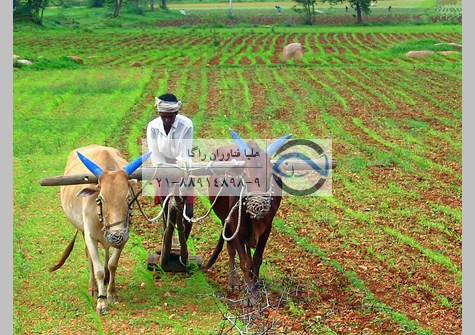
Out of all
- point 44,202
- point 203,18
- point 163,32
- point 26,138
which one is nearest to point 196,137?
point 26,138

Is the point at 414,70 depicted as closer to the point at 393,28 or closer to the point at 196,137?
the point at 196,137

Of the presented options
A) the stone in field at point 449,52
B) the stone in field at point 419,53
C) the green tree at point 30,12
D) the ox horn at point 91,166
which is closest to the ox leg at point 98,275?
the ox horn at point 91,166

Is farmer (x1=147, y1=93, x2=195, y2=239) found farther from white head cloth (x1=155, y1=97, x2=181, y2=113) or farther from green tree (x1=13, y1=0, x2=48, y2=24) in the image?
green tree (x1=13, y1=0, x2=48, y2=24)

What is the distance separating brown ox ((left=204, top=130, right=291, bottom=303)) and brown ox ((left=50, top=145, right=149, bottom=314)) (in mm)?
947

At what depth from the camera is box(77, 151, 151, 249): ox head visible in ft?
26.9

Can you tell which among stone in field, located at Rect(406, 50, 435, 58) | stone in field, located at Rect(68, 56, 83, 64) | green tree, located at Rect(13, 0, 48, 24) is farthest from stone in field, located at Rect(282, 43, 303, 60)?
green tree, located at Rect(13, 0, 48, 24)

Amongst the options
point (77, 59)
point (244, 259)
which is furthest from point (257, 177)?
point (77, 59)

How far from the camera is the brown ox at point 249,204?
8.27m

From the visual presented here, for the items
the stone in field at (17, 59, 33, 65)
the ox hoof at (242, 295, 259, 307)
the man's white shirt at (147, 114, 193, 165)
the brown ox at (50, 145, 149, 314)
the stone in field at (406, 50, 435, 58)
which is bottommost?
the ox hoof at (242, 295, 259, 307)

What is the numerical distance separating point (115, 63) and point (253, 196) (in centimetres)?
2377

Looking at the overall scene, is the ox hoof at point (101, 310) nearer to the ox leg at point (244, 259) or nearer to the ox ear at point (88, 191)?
the ox ear at point (88, 191)

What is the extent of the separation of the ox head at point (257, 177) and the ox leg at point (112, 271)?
1.47 metres

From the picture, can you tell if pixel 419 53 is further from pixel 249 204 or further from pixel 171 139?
pixel 249 204

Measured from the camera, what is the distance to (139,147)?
1689 centimetres
